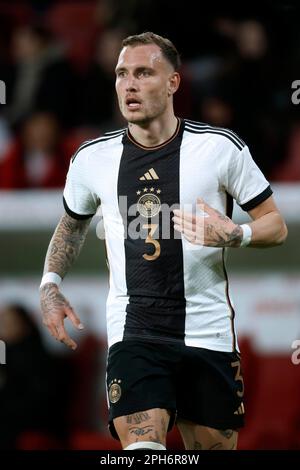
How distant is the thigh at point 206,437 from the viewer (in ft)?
16.3

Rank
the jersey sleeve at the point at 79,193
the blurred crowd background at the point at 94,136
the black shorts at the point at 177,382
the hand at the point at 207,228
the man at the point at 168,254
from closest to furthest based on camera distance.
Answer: the hand at the point at 207,228, the black shorts at the point at 177,382, the man at the point at 168,254, the jersey sleeve at the point at 79,193, the blurred crowd background at the point at 94,136

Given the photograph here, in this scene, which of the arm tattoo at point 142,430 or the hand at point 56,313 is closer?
the arm tattoo at point 142,430

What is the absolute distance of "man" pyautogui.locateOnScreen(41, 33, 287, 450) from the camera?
15.9 feet

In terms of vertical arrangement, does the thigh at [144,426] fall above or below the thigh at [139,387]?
below

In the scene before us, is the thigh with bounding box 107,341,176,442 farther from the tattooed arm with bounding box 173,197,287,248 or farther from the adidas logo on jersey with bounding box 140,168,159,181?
the adidas logo on jersey with bounding box 140,168,159,181

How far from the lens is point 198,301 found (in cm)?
493

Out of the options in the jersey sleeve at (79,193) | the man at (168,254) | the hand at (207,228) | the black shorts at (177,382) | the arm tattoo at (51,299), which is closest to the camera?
the hand at (207,228)

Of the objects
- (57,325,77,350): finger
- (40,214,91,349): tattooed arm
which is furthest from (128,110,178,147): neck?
(57,325,77,350): finger

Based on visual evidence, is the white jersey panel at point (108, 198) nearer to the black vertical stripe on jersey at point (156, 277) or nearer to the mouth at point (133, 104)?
the black vertical stripe on jersey at point (156, 277)

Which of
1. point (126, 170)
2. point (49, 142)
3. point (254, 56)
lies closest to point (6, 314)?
point (49, 142)

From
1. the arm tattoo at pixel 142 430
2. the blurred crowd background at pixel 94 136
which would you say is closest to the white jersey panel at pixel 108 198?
the arm tattoo at pixel 142 430

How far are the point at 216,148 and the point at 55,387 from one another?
3.66 m

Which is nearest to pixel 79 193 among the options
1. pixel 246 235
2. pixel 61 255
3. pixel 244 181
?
pixel 61 255

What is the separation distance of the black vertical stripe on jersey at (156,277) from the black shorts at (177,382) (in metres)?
0.08
